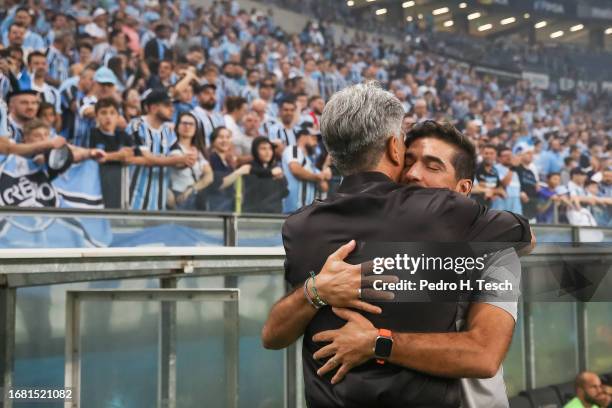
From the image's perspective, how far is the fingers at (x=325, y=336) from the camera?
1186mm

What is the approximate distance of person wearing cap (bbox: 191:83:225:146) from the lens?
268 inches

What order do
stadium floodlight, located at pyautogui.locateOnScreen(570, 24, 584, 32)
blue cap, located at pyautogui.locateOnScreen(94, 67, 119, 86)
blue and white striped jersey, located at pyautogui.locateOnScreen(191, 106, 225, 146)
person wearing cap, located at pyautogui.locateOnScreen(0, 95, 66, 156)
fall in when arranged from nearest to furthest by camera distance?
person wearing cap, located at pyautogui.locateOnScreen(0, 95, 66, 156) < blue cap, located at pyautogui.locateOnScreen(94, 67, 119, 86) < blue and white striped jersey, located at pyautogui.locateOnScreen(191, 106, 225, 146) < stadium floodlight, located at pyautogui.locateOnScreen(570, 24, 584, 32)

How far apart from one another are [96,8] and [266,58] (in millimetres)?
2485

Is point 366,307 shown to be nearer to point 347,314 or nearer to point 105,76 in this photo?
point 347,314

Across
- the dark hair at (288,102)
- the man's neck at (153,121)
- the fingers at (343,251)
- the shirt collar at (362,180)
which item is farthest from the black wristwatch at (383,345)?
the dark hair at (288,102)

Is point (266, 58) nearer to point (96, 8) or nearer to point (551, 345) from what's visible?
point (96, 8)

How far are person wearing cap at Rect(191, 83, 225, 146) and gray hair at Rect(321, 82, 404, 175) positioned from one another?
548 centimetres

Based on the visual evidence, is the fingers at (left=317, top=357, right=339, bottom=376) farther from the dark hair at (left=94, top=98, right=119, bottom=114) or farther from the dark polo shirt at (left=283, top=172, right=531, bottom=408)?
the dark hair at (left=94, top=98, right=119, bottom=114)

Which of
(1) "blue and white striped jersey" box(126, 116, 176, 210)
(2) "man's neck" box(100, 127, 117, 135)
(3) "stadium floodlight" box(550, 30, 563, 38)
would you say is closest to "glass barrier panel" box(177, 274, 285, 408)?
(1) "blue and white striped jersey" box(126, 116, 176, 210)

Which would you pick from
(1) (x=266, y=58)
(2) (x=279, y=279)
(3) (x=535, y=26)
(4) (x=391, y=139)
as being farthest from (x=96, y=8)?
(3) (x=535, y=26)

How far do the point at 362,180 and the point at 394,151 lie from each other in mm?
70

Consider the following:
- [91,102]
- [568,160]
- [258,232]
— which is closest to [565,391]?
[258,232]

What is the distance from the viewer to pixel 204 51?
8031 millimetres

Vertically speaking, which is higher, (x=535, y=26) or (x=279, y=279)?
(x=535, y=26)
